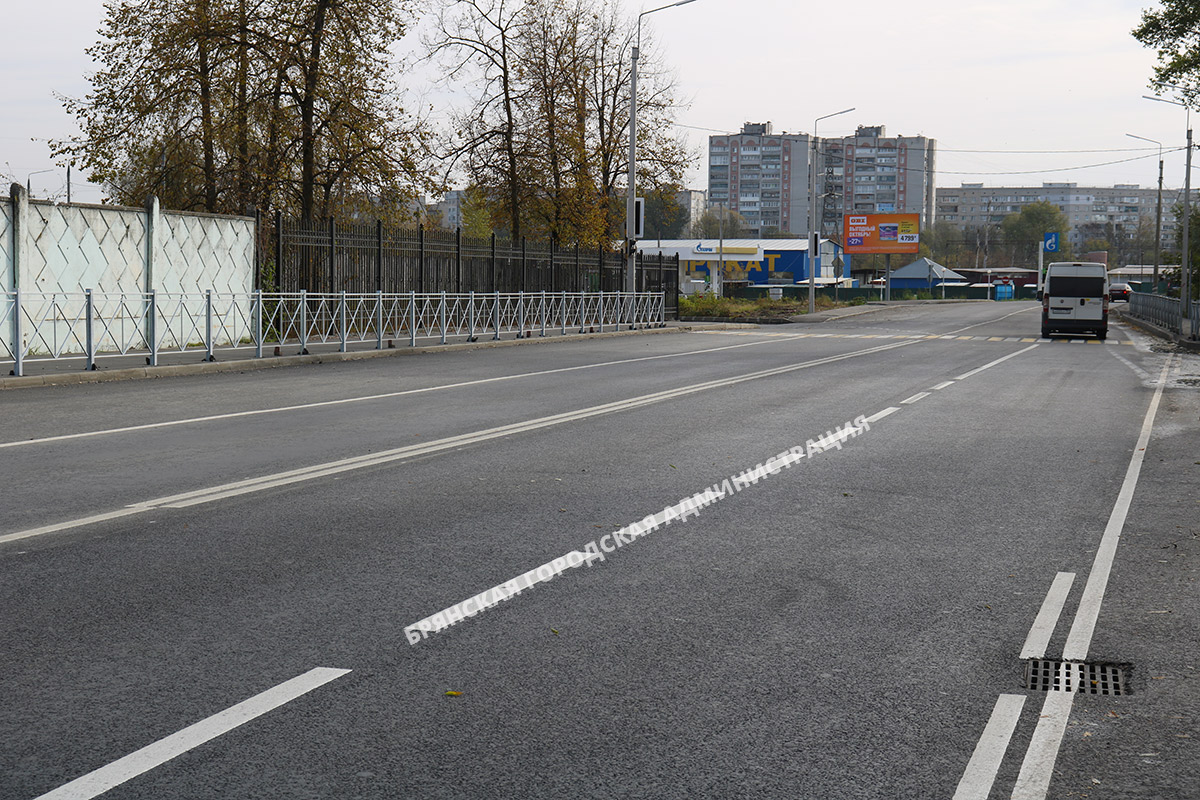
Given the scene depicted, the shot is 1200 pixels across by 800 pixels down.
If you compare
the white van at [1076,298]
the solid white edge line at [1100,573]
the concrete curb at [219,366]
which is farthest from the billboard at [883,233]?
the solid white edge line at [1100,573]

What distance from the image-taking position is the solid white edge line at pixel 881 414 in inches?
521

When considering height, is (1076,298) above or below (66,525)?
above

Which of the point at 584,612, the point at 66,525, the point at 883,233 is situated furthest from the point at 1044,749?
the point at 883,233

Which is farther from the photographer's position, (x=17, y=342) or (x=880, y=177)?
(x=880, y=177)

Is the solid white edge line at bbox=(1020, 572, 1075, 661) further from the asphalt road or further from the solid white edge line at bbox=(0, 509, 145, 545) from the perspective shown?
the solid white edge line at bbox=(0, 509, 145, 545)

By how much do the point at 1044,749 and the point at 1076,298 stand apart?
33.7m

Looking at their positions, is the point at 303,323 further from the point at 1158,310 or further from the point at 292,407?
the point at 1158,310

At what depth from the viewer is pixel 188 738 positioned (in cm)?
378

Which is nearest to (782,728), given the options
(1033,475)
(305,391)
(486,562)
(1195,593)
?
(486,562)

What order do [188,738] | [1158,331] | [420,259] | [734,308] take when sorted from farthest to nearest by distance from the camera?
[734,308] → [1158,331] → [420,259] → [188,738]

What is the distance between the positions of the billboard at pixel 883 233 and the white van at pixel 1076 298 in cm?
6303

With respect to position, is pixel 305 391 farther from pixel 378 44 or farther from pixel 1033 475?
pixel 378 44

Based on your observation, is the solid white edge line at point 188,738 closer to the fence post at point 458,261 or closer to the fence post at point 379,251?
the fence post at point 379,251

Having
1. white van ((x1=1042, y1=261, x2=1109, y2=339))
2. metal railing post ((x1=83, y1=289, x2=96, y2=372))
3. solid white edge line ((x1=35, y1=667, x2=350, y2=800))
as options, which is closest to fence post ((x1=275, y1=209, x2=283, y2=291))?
metal railing post ((x1=83, y1=289, x2=96, y2=372))
